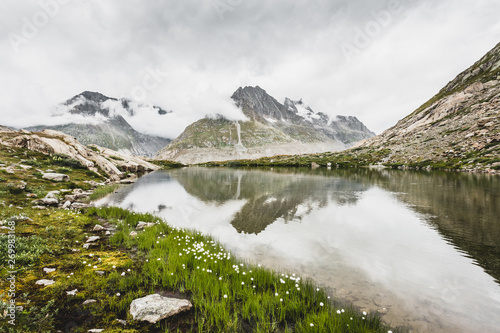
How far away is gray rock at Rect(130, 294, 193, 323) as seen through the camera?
510cm

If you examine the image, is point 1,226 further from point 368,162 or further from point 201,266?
point 368,162

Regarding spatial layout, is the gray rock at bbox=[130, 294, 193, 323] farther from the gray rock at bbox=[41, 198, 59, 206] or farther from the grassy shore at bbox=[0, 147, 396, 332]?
the gray rock at bbox=[41, 198, 59, 206]

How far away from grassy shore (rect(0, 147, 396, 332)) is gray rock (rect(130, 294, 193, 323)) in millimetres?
145

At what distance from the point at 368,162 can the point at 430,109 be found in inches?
3727

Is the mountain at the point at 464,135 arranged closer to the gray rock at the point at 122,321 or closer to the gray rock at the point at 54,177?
the gray rock at the point at 122,321

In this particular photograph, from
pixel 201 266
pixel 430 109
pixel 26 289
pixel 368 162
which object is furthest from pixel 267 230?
pixel 430 109

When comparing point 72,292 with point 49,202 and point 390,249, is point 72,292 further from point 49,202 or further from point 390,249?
point 49,202

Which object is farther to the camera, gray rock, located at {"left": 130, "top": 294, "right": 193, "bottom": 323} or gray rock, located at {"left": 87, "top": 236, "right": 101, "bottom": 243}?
gray rock, located at {"left": 87, "top": 236, "right": 101, "bottom": 243}

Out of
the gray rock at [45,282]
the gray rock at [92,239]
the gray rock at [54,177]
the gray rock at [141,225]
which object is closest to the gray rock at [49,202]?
the gray rock at [141,225]

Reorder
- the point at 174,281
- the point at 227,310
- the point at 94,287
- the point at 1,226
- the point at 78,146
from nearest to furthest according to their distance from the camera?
the point at 227,310
the point at 94,287
the point at 174,281
the point at 1,226
the point at 78,146

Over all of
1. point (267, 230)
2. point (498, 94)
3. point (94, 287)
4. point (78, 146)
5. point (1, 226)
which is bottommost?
point (267, 230)

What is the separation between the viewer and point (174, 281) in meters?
7.12

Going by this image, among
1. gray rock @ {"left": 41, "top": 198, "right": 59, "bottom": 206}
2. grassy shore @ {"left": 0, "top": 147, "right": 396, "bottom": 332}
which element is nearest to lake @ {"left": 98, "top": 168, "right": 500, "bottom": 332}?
grassy shore @ {"left": 0, "top": 147, "right": 396, "bottom": 332}

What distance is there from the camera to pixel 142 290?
6.52m
